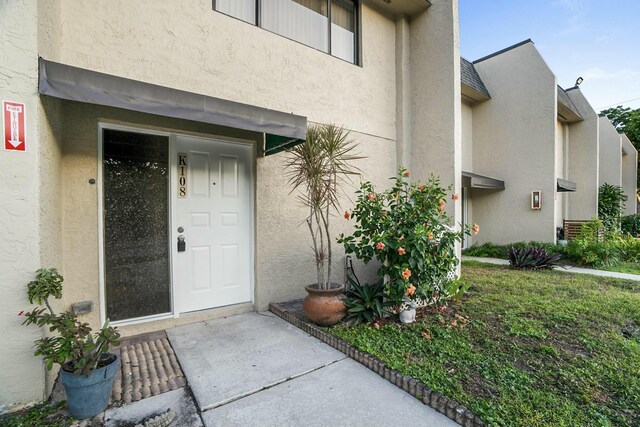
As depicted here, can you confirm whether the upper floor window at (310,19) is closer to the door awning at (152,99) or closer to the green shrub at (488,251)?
the door awning at (152,99)

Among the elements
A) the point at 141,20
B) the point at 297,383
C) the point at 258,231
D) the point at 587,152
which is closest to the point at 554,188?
the point at 587,152

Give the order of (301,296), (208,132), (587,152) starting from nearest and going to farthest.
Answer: (208,132) → (301,296) → (587,152)

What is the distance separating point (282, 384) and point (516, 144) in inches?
446

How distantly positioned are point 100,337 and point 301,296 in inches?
124

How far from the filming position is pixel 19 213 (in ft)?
7.97

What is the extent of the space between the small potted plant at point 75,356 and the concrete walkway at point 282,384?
0.74 metres

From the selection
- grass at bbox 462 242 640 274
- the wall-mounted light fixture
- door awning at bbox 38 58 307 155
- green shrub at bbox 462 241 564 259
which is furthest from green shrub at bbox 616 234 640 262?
door awning at bbox 38 58 307 155

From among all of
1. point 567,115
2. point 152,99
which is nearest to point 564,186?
point 567,115

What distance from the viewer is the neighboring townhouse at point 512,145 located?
387 inches

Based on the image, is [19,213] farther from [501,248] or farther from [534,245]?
[534,245]

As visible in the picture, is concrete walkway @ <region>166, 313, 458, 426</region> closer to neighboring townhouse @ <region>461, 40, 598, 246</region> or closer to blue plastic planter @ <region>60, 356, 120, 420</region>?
blue plastic planter @ <region>60, 356, 120, 420</region>

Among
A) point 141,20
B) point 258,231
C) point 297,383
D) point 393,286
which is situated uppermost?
point 141,20

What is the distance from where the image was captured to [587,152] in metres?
12.9

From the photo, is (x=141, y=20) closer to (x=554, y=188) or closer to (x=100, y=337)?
(x=100, y=337)
